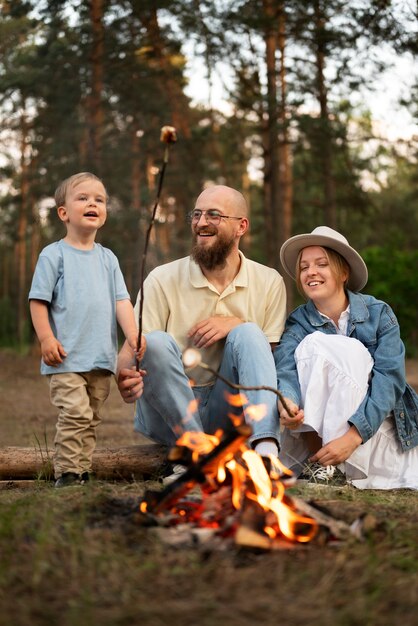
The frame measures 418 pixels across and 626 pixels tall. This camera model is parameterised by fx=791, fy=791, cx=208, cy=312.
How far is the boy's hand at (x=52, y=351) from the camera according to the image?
13.7 ft

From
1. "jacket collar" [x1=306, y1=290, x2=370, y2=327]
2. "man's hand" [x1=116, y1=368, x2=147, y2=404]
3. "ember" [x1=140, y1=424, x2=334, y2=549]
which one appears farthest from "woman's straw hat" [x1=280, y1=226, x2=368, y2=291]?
"ember" [x1=140, y1=424, x2=334, y2=549]

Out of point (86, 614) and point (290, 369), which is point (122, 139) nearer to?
point (290, 369)

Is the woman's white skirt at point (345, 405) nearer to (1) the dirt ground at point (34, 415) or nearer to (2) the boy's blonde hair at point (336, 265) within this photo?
(2) the boy's blonde hair at point (336, 265)

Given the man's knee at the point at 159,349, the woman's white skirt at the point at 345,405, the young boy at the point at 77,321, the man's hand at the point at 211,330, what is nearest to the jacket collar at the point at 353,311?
the woman's white skirt at the point at 345,405

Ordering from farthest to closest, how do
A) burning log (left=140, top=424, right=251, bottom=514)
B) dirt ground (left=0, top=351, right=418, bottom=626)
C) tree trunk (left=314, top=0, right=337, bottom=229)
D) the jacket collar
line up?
tree trunk (left=314, top=0, right=337, bottom=229)
the jacket collar
burning log (left=140, top=424, right=251, bottom=514)
dirt ground (left=0, top=351, right=418, bottom=626)

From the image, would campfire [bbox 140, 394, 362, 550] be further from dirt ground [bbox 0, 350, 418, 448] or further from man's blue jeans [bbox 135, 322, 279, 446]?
dirt ground [bbox 0, 350, 418, 448]

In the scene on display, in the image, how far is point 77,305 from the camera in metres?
4.35

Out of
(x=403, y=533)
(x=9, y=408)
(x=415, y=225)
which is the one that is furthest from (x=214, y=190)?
(x=415, y=225)

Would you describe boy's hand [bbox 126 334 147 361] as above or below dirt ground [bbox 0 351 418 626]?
above

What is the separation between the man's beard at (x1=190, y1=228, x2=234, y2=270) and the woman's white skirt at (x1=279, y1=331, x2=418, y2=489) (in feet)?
2.29

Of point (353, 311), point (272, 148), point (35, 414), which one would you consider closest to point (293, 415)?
point (353, 311)

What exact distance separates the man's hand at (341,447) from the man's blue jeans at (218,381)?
0.31 meters

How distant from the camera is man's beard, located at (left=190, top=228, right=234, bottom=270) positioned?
182 inches

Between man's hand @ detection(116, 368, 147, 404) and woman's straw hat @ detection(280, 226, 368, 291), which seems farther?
woman's straw hat @ detection(280, 226, 368, 291)
